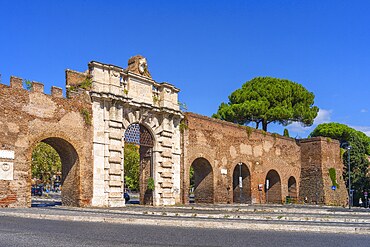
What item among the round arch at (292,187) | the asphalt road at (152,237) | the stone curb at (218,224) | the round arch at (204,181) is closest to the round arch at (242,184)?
the round arch at (204,181)

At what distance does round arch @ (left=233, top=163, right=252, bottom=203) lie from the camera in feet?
105

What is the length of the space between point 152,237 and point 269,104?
37667mm

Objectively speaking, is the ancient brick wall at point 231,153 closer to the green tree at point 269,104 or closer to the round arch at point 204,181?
the round arch at point 204,181

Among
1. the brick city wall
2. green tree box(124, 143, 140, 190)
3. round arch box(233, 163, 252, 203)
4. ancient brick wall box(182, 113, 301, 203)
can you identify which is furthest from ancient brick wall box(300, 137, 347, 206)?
green tree box(124, 143, 140, 190)

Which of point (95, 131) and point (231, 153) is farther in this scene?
point (231, 153)

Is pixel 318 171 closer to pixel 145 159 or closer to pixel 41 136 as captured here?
pixel 145 159

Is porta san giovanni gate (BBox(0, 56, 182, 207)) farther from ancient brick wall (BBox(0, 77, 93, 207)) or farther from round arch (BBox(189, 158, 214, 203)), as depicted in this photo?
round arch (BBox(189, 158, 214, 203))

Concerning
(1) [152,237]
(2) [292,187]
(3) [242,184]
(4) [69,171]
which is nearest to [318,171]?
(2) [292,187]

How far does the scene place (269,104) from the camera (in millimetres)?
45344

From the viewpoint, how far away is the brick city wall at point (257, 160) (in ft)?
92.1

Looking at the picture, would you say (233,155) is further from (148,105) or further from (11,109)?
(11,109)

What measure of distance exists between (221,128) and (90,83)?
1107cm

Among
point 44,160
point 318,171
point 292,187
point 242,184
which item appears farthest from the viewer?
point 44,160

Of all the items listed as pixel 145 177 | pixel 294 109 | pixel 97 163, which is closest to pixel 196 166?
Result: pixel 145 177
